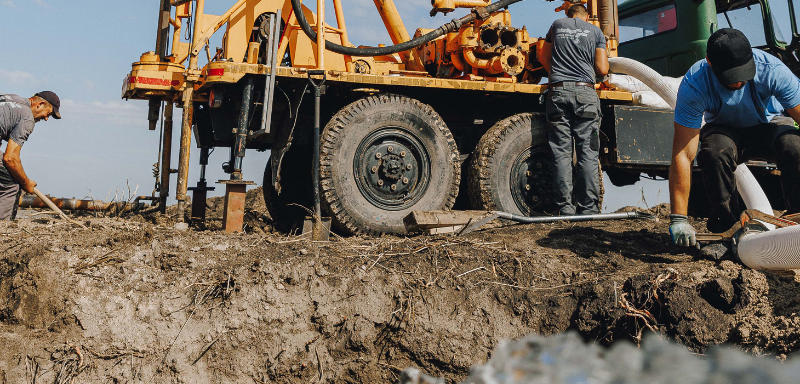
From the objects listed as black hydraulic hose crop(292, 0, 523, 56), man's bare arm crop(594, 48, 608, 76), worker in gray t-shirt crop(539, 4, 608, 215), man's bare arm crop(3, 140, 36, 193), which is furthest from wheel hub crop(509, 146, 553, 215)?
man's bare arm crop(3, 140, 36, 193)

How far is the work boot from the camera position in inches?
149

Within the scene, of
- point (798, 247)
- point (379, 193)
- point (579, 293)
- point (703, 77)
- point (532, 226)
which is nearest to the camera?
point (798, 247)

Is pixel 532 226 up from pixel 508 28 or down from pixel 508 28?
down

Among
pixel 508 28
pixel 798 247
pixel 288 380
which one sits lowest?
pixel 288 380

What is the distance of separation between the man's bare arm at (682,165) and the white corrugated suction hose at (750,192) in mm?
439

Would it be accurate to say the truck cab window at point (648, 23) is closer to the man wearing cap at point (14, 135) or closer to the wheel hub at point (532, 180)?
the wheel hub at point (532, 180)

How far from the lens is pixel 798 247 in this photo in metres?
3.09

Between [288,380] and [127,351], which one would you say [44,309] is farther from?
[288,380]

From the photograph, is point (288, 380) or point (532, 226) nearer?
point (288, 380)

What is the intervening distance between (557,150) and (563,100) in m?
0.42

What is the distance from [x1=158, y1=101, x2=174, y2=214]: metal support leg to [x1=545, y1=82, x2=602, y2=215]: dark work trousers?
141 inches

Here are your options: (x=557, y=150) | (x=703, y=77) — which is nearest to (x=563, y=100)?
(x=557, y=150)

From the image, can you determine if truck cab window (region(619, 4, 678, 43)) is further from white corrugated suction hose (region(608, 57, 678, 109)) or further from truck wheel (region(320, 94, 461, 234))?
truck wheel (region(320, 94, 461, 234))

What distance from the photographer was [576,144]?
5410 millimetres
